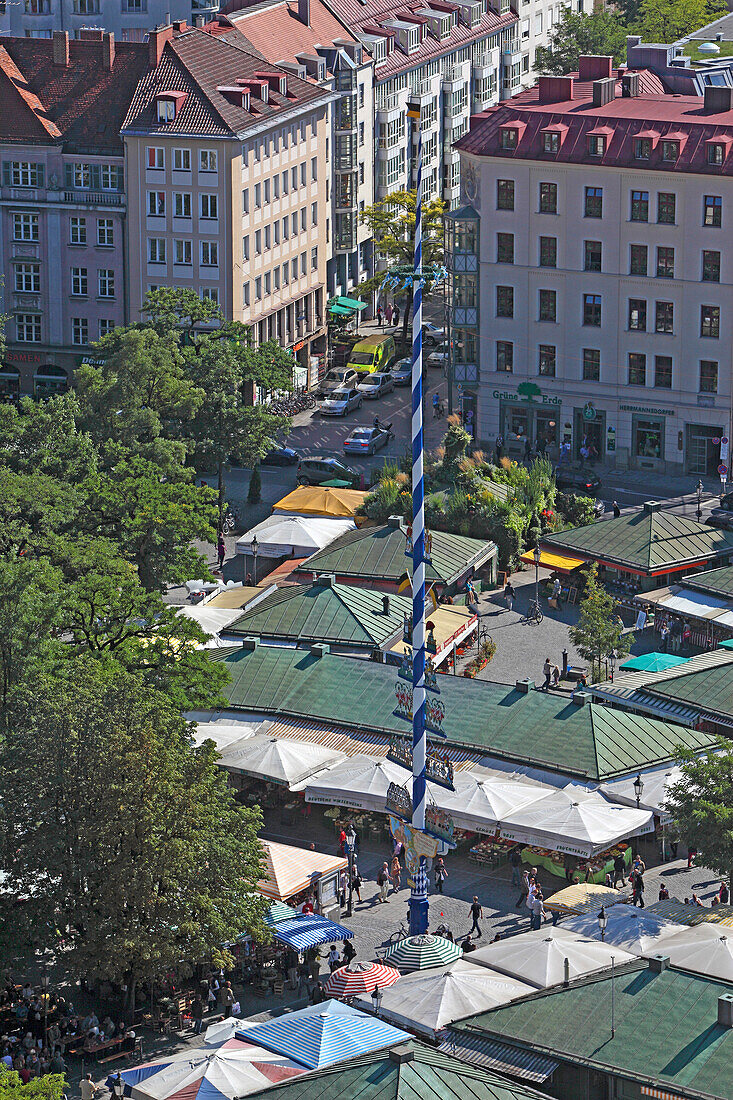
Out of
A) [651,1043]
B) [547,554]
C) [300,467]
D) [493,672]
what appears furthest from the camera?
[300,467]

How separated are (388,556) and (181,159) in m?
38.2

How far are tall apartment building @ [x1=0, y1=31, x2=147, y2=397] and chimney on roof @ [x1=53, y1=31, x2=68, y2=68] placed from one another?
56mm

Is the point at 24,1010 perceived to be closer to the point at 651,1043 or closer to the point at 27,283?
the point at 651,1043

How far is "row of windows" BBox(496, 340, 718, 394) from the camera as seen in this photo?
4505 inches

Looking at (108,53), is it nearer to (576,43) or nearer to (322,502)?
(322,502)

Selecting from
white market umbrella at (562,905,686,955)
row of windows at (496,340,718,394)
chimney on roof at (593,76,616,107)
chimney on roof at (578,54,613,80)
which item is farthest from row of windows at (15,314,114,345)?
white market umbrella at (562,905,686,955)

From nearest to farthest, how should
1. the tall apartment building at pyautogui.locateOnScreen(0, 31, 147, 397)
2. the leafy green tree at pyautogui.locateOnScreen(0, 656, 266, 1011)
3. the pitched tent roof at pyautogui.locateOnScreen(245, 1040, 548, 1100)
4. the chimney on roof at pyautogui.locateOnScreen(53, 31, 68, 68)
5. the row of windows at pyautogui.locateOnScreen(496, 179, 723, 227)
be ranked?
1. the pitched tent roof at pyautogui.locateOnScreen(245, 1040, 548, 1100)
2. the leafy green tree at pyautogui.locateOnScreen(0, 656, 266, 1011)
3. the row of windows at pyautogui.locateOnScreen(496, 179, 723, 227)
4. the tall apartment building at pyautogui.locateOnScreen(0, 31, 147, 397)
5. the chimney on roof at pyautogui.locateOnScreen(53, 31, 68, 68)

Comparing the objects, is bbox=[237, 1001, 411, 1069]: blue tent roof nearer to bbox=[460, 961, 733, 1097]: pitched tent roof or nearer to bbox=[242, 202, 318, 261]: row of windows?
bbox=[460, 961, 733, 1097]: pitched tent roof

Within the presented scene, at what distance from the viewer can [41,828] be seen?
63.4 m

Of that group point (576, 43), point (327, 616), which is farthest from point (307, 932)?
point (576, 43)

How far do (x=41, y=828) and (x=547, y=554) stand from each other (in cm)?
3952

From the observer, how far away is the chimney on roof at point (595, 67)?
12556 cm

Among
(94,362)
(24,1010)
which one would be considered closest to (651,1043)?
(24,1010)

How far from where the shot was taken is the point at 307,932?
67.2 metres
